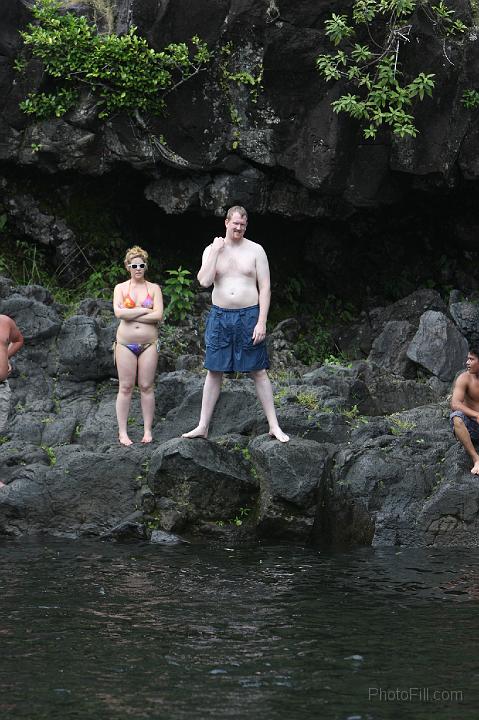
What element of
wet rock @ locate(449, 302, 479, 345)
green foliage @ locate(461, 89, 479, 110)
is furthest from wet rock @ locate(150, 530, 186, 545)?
green foliage @ locate(461, 89, 479, 110)

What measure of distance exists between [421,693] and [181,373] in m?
6.33

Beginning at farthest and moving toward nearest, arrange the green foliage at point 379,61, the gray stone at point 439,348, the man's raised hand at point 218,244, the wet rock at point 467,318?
the wet rock at point 467,318
the gray stone at point 439,348
the green foliage at point 379,61
the man's raised hand at point 218,244

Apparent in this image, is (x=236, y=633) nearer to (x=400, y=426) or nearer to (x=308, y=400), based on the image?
(x=400, y=426)

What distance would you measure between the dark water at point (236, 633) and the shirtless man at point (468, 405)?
3.74 feet

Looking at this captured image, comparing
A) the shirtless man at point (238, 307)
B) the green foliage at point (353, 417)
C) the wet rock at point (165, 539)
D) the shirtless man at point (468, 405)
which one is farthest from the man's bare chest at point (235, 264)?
the wet rock at point (165, 539)

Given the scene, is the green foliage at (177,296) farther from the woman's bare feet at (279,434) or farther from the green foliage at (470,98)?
the woman's bare feet at (279,434)

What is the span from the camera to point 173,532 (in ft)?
31.0

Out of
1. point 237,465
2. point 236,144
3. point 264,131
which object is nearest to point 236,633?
point 237,465

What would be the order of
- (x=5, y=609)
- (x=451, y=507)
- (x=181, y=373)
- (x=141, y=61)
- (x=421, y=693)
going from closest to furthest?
(x=421, y=693) → (x=5, y=609) → (x=451, y=507) → (x=181, y=373) → (x=141, y=61)

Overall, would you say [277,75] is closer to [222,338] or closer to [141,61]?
[141,61]

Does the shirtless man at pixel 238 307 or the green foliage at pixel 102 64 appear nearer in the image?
the shirtless man at pixel 238 307

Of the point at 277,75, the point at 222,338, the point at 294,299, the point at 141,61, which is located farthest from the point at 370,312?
the point at 222,338

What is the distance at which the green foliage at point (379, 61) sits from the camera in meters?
13.2

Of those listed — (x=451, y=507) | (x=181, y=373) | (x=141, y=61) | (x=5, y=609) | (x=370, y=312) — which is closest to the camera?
(x=5, y=609)
